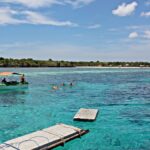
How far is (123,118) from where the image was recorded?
951 inches

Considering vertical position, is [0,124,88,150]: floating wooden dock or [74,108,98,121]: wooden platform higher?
[0,124,88,150]: floating wooden dock

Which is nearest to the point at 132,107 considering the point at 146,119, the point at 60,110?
the point at 146,119

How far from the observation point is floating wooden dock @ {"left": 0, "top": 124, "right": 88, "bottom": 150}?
546 inches

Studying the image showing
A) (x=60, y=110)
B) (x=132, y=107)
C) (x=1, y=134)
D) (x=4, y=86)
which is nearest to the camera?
(x=1, y=134)

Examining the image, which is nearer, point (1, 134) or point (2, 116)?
point (1, 134)

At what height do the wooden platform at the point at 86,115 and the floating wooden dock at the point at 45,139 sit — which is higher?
the floating wooden dock at the point at 45,139

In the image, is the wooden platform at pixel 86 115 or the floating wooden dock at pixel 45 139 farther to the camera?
the wooden platform at pixel 86 115

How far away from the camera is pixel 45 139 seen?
14930 mm

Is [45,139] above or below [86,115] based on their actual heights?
above

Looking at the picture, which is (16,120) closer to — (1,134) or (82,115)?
(1,134)

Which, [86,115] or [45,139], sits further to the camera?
[86,115]

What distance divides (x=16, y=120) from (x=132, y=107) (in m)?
14.5

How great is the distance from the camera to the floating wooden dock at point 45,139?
45.5 feet

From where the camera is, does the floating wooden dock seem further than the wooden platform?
No
